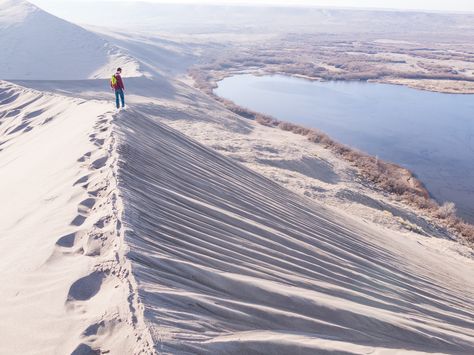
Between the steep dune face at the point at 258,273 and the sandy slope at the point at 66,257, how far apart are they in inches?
6.8

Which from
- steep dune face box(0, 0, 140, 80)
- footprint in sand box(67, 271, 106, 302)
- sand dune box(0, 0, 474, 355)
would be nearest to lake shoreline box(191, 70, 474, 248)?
sand dune box(0, 0, 474, 355)

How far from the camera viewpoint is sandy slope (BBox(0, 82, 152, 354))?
8.41 ft

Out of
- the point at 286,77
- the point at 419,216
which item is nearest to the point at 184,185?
the point at 419,216

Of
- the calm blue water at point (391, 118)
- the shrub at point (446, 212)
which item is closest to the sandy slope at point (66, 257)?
the shrub at point (446, 212)

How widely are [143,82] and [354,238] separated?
16128 millimetres

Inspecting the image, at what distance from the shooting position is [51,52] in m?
26.5

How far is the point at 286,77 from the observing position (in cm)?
3650

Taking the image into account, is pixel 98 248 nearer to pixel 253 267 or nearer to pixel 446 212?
pixel 253 267

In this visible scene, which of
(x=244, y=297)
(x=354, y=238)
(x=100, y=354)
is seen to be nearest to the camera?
(x=100, y=354)

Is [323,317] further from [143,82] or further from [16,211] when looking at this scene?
[143,82]

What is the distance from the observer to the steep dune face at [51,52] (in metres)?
23.7

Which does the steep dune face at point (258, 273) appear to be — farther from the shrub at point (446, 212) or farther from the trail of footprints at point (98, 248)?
the shrub at point (446, 212)

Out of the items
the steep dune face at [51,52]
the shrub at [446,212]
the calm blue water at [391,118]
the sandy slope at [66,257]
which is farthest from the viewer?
the steep dune face at [51,52]

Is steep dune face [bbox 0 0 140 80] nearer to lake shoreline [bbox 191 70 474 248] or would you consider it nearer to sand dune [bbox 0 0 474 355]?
lake shoreline [bbox 191 70 474 248]
